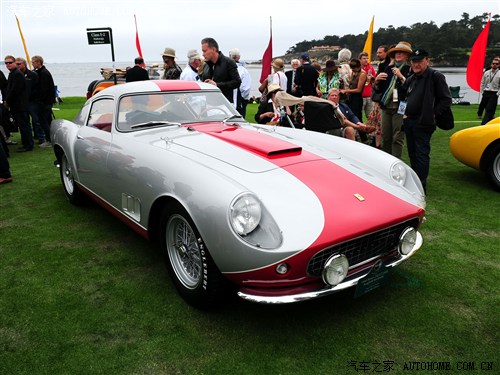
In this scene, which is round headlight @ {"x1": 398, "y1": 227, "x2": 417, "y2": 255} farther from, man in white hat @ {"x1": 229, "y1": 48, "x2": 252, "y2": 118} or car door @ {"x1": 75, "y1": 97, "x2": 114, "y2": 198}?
man in white hat @ {"x1": 229, "y1": 48, "x2": 252, "y2": 118}

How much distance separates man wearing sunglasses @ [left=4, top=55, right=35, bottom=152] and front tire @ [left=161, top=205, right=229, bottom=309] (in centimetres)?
647

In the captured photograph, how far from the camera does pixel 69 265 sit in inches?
132

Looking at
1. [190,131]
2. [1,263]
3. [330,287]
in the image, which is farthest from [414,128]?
[1,263]

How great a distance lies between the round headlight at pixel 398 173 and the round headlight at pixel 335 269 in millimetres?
1138

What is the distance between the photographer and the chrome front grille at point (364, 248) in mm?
2236

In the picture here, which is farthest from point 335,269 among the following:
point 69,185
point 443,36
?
point 443,36

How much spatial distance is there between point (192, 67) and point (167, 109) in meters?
3.84

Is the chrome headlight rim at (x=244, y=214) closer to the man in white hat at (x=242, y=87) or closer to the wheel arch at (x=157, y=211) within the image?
the wheel arch at (x=157, y=211)

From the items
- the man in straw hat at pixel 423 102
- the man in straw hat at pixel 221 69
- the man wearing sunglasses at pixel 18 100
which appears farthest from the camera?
the man wearing sunglasses at pixel 18 100

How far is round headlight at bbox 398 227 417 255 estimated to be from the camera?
2.58m

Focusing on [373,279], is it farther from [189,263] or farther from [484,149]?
[484,149]

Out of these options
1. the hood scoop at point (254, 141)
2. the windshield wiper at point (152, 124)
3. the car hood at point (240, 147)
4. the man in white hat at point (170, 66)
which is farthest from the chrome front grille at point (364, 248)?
the man in white hat at point (170, 66)

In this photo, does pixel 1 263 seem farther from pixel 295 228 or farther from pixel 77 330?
pixel 295 228

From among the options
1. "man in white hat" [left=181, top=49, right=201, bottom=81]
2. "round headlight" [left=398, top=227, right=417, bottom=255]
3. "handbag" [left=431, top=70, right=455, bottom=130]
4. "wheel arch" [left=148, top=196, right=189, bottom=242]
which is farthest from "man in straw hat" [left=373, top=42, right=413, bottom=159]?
"wheel arch" [left=148, top=196, right=189, bottom=242]
